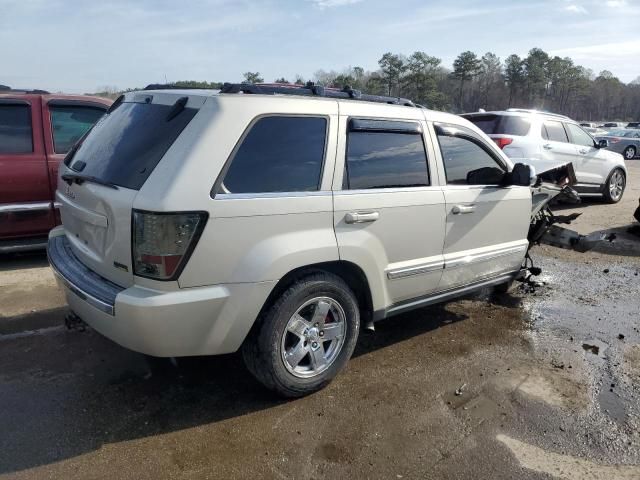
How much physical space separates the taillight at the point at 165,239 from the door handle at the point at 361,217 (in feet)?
3.11

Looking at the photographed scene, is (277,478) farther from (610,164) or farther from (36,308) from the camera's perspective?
(610,164)

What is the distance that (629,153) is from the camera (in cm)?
2631

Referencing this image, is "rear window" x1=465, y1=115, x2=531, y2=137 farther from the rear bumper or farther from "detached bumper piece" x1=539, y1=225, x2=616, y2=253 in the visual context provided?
the rear bumper

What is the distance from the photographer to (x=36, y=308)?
187 inches

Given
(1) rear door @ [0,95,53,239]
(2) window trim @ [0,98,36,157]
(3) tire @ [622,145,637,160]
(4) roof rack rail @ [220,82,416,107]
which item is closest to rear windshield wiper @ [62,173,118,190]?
(4) roof rack rail @ [220,82,416,107]

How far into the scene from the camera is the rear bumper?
107 inches

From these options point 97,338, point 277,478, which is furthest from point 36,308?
point 277,478

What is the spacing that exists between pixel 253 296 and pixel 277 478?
94 centimetres

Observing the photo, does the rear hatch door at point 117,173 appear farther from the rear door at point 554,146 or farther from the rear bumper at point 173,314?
the rear door at point 554,146

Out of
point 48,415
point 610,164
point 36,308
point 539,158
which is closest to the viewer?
point 48,415

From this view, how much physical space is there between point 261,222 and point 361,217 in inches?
28.8

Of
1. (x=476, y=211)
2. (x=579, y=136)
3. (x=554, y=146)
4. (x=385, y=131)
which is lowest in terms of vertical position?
(x=476, y=211)

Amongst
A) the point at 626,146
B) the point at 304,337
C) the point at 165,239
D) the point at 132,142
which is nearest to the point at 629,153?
the point at 626,146

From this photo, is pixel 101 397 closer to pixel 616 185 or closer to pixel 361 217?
pixel 361 217
